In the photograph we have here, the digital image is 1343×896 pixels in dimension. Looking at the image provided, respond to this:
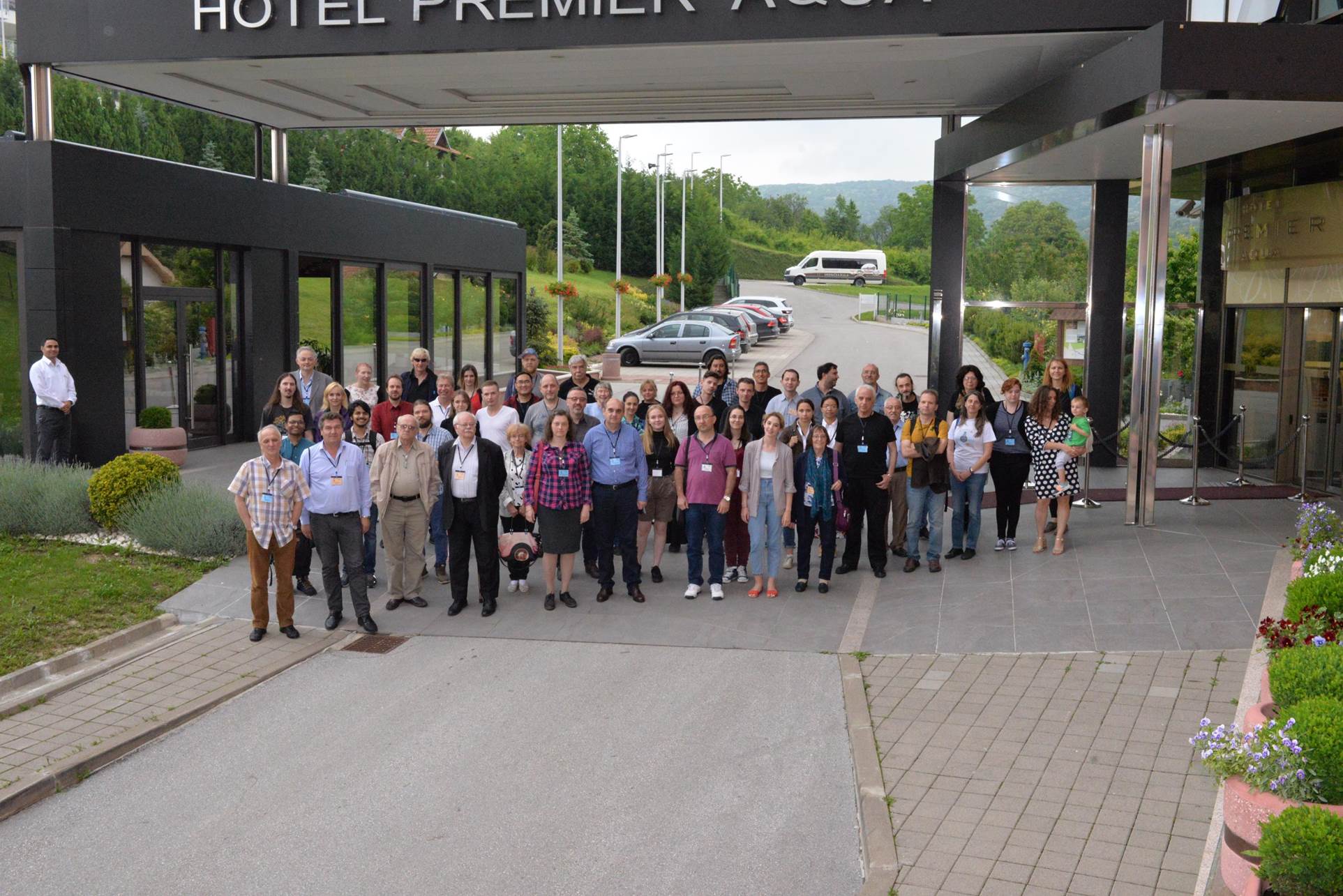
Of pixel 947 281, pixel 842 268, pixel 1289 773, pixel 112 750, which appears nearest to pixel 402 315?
pixel 947 281

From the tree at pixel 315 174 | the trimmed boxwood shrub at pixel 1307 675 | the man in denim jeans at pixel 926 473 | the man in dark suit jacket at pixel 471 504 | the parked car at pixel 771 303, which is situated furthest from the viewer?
the tree at pixel 315 174

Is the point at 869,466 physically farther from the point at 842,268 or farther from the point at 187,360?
the point at 842,268

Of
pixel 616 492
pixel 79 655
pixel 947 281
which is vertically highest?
pixel 947 281

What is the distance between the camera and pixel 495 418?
12.0 meters

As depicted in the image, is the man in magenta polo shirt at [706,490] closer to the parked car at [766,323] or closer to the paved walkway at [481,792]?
the paved walkway at [481,792]

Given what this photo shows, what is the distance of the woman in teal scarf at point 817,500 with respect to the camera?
11.3 m

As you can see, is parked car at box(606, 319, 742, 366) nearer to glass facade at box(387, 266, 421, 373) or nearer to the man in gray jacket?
glass facade at box(387, 266, 421, 373)

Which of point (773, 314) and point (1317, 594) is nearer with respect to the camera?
point (1317, 594)

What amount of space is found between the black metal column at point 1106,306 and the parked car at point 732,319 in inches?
1019

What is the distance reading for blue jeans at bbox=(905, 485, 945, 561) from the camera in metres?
11.8

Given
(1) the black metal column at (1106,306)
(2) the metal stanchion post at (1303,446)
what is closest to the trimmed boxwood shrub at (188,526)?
(1) the black metal column at (1106,306)

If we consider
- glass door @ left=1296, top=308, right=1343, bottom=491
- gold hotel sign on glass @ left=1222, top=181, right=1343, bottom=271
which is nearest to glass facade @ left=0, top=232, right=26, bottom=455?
gold hotel sign on glass @ left=1222, top=181, right=1343, bottom=271

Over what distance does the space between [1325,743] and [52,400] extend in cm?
1501

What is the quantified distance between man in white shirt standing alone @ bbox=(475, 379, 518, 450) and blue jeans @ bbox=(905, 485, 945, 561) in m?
3.99
